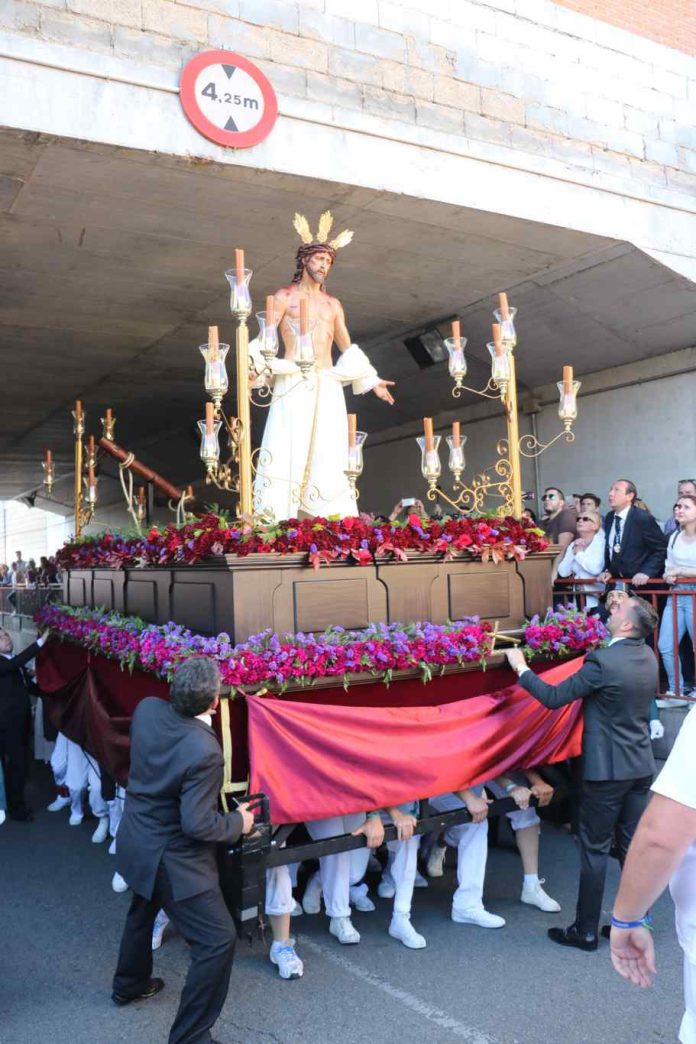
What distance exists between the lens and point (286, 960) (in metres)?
4.01

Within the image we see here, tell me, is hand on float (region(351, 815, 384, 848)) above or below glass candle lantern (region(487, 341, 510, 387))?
below

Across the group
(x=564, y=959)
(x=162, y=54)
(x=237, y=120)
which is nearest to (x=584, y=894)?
(x=564, y=959)

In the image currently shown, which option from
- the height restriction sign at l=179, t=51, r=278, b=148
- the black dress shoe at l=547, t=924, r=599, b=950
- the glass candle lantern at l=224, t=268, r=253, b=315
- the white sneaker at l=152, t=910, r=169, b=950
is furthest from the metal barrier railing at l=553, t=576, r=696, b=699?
the height restriction sign at l=179, t=51, r=278, b=148

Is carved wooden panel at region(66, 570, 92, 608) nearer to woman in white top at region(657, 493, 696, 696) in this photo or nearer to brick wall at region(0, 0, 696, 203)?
brick wall at region(0, 0, 696, 203)

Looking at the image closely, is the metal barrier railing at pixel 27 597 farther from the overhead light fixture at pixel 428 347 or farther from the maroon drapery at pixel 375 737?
the overhead light fixture at pixel 428 347

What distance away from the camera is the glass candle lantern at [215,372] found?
4617 mm

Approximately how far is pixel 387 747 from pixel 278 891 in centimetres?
89

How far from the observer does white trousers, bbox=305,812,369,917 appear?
14.3 ft

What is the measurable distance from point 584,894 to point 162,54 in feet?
20.5

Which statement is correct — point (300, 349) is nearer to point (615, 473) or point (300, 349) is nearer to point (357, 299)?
point (357, 299)

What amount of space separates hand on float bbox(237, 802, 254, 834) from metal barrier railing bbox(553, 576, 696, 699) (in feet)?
10.9

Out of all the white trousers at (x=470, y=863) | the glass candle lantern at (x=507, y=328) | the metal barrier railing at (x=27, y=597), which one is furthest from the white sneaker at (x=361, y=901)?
the metal barrier railing at (x=27, y=597)

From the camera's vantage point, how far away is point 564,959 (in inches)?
161

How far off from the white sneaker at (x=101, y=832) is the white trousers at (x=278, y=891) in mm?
2530
